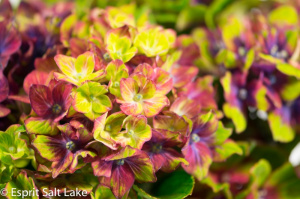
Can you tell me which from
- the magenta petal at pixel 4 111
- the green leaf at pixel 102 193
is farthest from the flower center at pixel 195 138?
the magenta petal at pixel 4 111

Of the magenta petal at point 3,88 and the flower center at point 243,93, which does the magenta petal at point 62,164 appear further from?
the flower center at point 243,93

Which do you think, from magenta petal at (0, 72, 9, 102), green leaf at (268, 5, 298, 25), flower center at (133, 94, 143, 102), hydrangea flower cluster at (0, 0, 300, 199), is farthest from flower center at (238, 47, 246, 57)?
magenta petal at (0, 72, 9, 102)

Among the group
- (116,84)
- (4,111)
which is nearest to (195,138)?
(116,84)

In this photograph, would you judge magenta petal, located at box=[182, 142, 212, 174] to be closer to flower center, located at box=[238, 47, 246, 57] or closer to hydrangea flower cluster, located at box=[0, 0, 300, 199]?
hydrangea flower cluster, located at box=[0, 0, 300, 199]

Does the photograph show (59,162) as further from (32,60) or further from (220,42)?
(220,42)

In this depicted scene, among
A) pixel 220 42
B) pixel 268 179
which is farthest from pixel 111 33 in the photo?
pixel 268 179

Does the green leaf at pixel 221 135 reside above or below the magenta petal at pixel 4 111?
below

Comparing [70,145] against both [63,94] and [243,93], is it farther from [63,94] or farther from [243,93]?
[243,93]
